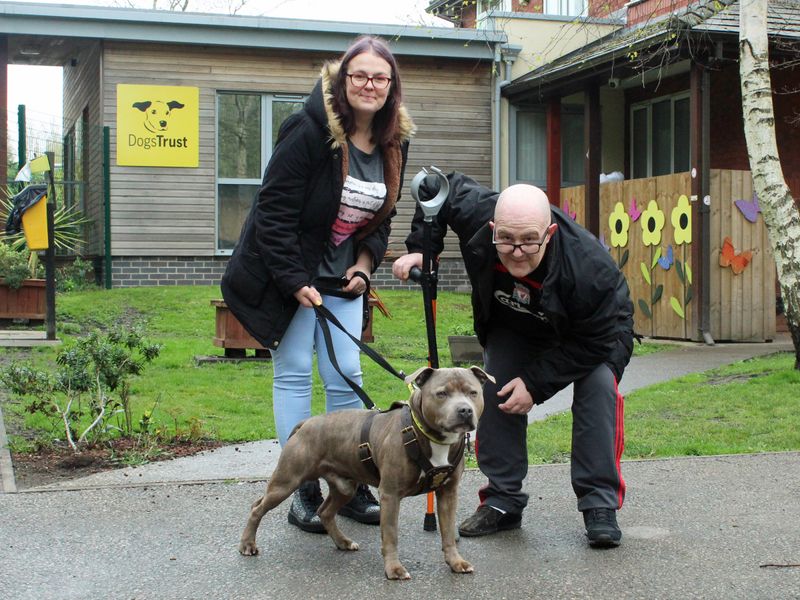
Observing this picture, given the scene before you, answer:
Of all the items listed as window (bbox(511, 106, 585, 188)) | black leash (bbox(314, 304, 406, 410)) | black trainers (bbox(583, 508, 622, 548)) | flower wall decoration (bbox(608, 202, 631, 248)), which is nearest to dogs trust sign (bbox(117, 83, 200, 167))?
window (bbox(511, 106, 585, 188))

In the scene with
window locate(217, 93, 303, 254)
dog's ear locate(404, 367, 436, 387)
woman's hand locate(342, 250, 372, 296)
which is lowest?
dog's ear locate(404, 367, 436, 387)

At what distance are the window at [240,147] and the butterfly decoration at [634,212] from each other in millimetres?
6046

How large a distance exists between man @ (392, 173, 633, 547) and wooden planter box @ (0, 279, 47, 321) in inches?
373

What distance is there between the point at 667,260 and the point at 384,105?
10.3 metres

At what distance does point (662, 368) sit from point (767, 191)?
7.49 ft

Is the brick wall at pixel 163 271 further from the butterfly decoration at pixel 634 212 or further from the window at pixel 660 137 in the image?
the window at pixel 660 137

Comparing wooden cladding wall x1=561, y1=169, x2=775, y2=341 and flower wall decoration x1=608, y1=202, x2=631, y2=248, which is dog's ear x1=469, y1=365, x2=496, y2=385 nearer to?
wooden cladding wall x1=561, y1=169, x2=775, y2=341

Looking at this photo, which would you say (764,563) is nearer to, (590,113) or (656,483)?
(656,483)

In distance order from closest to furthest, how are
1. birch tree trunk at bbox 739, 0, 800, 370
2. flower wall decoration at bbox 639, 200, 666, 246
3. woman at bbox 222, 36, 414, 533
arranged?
woman at bbox 222, 36, 414, 533 → birch tree trunk at bbox 739, 0, 800, 370 → flower wall decoration at bbox 639, 200, 666, 246

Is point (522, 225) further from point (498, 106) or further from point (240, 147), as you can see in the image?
point (498, 106)

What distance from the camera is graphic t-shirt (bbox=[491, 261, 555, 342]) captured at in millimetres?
4512

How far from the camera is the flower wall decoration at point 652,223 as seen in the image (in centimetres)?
1447

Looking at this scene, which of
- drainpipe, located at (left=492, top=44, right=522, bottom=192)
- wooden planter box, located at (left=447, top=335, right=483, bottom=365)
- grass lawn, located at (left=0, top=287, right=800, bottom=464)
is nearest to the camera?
grass lawn, located at (left=0, top=287, right=800, bottom=464)

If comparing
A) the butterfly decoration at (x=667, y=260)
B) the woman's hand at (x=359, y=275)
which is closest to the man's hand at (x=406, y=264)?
the woman's hand at (x=359, y=275)
